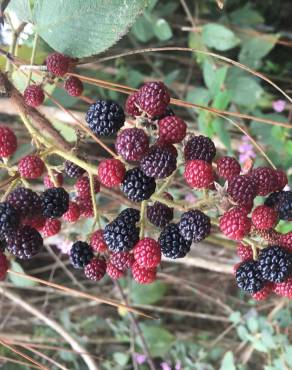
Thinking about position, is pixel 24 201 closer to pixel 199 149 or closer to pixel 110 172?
Answer: pixel 110 172

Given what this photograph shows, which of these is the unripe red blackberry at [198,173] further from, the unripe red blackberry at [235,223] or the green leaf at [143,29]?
the green leaf at [143,29]

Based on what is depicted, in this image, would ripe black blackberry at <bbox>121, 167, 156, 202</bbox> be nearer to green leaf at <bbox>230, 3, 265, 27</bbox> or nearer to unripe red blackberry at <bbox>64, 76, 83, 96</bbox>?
unripe red blackberry at <bbox>64, 76, 83, 96</bbox>

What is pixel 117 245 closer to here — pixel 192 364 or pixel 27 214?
pixel 27 214

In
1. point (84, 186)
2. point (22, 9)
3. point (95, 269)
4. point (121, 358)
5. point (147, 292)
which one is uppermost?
point (22, 9)

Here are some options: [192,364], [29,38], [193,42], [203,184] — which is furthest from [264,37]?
[203,184]

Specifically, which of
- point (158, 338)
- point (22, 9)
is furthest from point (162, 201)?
point (158, 338)

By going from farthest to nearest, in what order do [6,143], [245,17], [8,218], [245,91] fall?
[245,17], [245,91], [6,143], [8,218]

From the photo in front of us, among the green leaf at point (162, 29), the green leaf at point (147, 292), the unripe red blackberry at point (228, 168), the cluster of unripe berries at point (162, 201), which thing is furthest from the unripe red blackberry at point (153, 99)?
Answer: the green leaf at point (147, 292)
